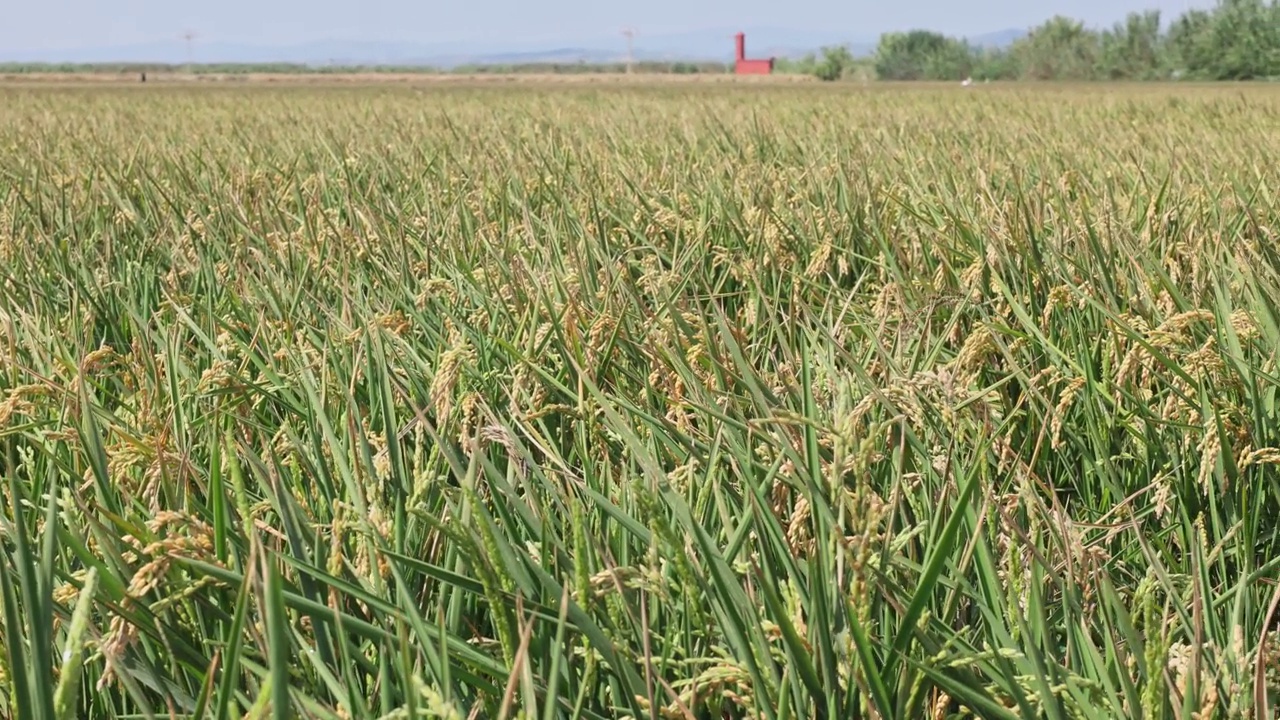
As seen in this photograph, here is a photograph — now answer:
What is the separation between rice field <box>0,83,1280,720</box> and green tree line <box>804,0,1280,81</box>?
1830 inches

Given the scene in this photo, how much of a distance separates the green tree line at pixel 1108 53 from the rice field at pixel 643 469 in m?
46.5

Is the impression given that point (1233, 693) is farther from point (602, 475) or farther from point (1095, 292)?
point (1095, 292)

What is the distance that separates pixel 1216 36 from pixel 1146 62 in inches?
263

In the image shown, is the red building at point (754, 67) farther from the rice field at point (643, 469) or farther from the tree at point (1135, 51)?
the rice field at point (643, 469)

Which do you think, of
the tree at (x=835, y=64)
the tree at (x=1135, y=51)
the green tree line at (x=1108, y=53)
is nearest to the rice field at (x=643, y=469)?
the green tree line at (x=1108, y=53)

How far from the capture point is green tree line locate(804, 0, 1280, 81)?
46656 millimetres

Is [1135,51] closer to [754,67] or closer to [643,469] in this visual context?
[754,67]

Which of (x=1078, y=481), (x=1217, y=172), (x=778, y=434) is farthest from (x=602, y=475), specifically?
(x=1217, y=172)

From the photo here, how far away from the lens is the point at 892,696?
2.52 feet

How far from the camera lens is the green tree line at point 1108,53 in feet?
153

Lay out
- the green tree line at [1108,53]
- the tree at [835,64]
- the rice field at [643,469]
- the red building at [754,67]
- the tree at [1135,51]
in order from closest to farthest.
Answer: the rice field at [643,469]
the green tree line at [1108,53]
the tree at [1135,51]
the red building at [754,67]
the tree at [835,64]

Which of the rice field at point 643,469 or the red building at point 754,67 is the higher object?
the red building at point 754,67

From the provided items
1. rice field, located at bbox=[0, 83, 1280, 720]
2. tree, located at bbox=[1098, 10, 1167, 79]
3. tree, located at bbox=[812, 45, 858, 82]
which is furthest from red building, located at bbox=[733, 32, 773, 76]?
rice field, located at bbox=[0, 83, 1280, 720]

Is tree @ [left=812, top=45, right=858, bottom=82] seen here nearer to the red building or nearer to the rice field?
the red building
